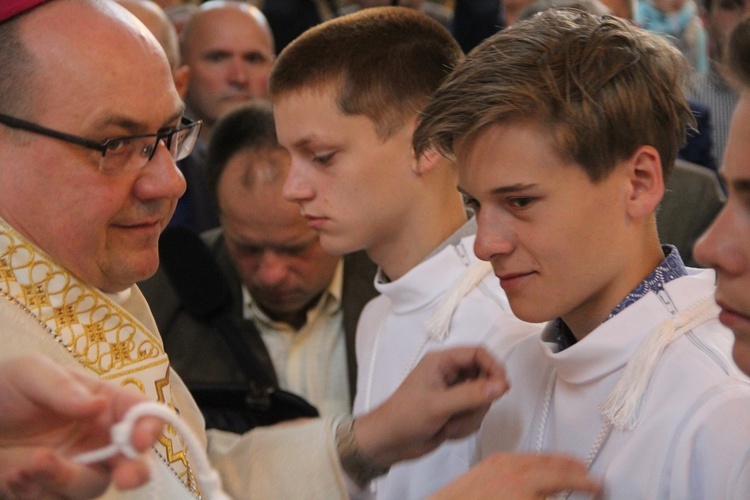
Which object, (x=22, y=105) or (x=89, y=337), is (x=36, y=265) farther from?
(x=22, y=105)

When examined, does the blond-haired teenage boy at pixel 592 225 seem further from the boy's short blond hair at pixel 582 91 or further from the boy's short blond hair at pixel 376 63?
the boy's short blond hair at pixel 376 63

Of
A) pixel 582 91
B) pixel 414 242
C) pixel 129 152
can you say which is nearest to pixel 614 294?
pixel 582 91

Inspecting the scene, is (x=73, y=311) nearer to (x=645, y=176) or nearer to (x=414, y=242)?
(x=414, y=242)

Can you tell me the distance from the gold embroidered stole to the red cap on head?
0.38 meters

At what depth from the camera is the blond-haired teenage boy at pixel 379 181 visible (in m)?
2.39

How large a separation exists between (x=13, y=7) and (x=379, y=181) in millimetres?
931

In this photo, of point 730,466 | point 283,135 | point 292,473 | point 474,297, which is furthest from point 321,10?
point 730,466

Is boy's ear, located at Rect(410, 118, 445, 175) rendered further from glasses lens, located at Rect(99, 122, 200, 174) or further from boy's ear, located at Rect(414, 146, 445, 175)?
glasses lens, located at Rect(99, 122, 200, 174)

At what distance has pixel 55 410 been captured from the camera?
114 cm

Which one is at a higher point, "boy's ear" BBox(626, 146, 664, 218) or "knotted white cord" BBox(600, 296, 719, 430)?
"boy's ear" BBox(626, 146, 664, 218)

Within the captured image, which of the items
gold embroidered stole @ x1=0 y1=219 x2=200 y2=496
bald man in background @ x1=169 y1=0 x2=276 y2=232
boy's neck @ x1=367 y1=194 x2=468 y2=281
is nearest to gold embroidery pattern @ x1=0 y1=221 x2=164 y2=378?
gold embroidered stole @ x1=0 y1=219 x2=200 y2=496

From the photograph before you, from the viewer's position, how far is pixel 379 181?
2.44m

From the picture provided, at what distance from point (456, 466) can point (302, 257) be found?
46.6 inches

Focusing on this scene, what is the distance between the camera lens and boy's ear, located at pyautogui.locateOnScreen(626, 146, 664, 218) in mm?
1738
